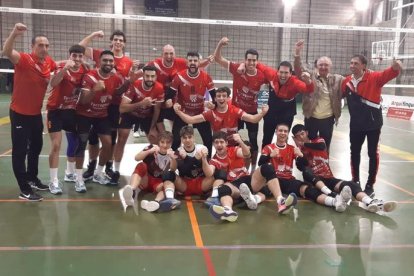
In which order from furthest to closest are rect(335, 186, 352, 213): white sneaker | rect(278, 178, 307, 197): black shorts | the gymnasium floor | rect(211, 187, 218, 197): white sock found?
rect(278, 178, 307, 197): black shorts, rect(211, 187, 218, 197): white sock, rect(335, 186, 352, 213): white sneaker, the gymnasium floor

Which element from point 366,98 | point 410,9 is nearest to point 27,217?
point 366,98

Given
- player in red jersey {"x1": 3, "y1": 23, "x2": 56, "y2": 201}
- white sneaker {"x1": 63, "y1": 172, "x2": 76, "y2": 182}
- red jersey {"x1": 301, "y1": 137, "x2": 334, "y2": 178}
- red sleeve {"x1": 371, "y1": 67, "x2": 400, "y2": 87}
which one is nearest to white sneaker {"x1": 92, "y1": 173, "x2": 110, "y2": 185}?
white sneaker {"x1": 63, "y1": 172, "x2": 76, "y2": 182}

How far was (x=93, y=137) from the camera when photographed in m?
5.29

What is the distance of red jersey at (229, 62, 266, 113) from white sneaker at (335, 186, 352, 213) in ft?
5.85

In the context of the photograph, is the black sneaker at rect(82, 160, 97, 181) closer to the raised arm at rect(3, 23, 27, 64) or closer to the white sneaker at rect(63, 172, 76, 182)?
the white sneaker at rect(63, 172, 76, 182)

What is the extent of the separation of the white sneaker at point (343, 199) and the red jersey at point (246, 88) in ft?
5.85

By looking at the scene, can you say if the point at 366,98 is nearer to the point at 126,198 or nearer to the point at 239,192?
the point at 239,192

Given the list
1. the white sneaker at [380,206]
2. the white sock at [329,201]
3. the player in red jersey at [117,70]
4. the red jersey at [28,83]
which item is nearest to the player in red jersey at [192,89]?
the player in red jersey at [117,70]

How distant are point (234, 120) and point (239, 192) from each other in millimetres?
1027

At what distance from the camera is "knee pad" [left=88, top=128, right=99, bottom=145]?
524 centimetres

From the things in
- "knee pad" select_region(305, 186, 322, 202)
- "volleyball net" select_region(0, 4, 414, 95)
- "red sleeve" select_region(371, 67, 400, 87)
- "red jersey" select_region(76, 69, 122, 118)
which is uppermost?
"volleyball net" select_region(0, 4, 414, 95)

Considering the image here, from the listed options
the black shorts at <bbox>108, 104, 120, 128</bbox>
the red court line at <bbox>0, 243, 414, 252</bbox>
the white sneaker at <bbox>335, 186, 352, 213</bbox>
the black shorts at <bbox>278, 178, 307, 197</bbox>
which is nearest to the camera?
the red court line at <bbox>0, 243, 414, 252</bbox>

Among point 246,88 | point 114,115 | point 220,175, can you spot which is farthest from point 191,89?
point 220,175

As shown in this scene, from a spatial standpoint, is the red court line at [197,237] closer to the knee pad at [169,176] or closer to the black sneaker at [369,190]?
the knee pad at [169,176]
